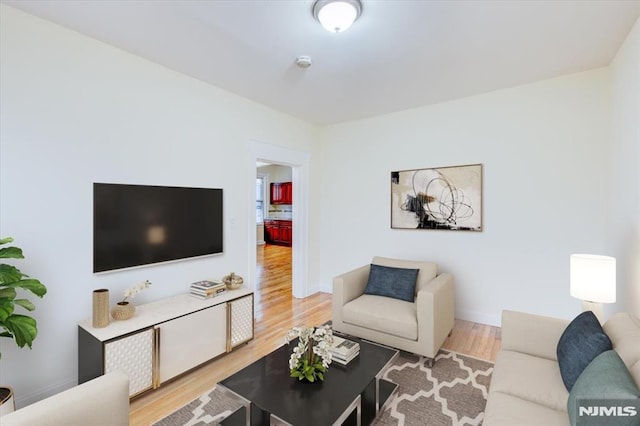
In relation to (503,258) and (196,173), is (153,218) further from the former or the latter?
(503,258)

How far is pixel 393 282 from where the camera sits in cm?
314

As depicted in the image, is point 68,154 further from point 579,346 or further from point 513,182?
point 513,182

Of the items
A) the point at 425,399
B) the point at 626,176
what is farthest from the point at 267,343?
the point at 626,176

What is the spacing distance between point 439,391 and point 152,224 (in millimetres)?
2728

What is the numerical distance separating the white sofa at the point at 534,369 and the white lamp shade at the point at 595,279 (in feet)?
0.61

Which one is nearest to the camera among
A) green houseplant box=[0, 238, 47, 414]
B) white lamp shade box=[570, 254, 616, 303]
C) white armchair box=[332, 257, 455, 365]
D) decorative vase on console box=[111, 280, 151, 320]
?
green houseplant box=[0, 238, 47, 414]

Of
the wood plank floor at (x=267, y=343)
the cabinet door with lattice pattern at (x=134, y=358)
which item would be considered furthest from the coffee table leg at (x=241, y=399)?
the cabinet door with lattice pattern at (x=134, y=358)

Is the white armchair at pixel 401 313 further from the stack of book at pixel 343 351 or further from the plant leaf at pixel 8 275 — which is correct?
the plant leaf at pixel 8 275

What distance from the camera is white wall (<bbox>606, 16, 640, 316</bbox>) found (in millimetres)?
2080

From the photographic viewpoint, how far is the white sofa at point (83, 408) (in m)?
1.15

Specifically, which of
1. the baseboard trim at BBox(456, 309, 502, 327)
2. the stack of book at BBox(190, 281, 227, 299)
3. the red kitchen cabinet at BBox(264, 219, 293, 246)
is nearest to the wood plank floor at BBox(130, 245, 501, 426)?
the baseboard trim at BBox(456, 309, 502, 327)

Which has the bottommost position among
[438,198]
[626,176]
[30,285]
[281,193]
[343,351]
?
[343,351]

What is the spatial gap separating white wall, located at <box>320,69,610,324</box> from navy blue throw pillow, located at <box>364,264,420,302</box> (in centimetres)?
89

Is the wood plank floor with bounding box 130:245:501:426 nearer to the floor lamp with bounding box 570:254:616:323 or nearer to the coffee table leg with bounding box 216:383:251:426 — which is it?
the coffee table leg with bounding box 216:383:251:426
